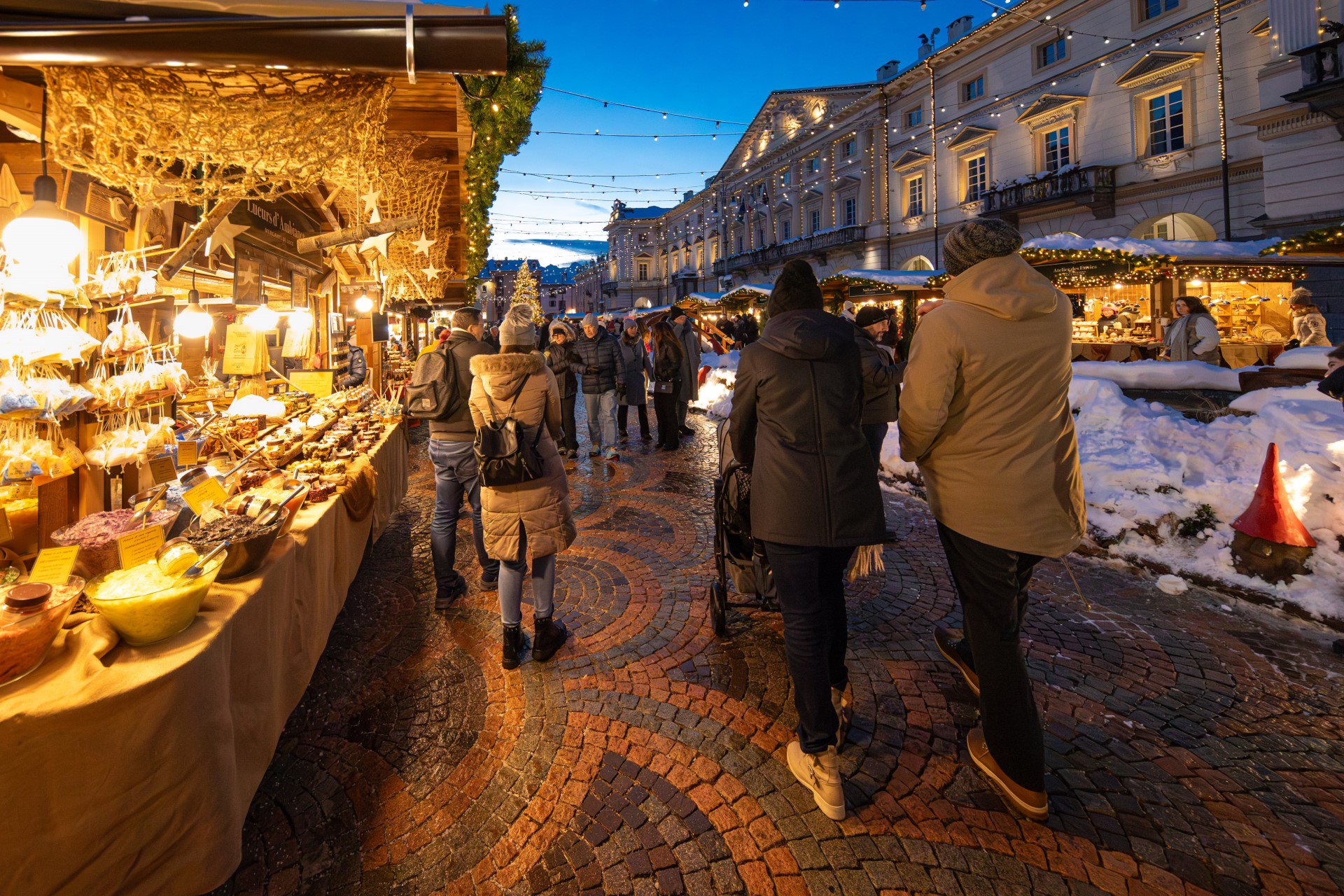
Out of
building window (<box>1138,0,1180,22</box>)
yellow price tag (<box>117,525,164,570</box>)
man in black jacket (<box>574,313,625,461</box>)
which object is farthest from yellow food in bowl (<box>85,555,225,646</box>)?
building window (<box>1138,0,1180,22</box>)

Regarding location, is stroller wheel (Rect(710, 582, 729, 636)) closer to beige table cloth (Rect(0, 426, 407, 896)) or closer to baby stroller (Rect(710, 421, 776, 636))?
baby stroller (Rect(710, 421, 776, 636))

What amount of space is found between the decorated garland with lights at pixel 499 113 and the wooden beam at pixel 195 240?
261 cm

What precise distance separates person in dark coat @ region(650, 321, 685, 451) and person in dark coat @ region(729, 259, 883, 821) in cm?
685

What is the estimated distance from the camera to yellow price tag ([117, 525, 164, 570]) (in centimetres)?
225

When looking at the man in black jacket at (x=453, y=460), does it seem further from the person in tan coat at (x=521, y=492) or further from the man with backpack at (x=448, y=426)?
the person in tan coat at (x=521, y=492)

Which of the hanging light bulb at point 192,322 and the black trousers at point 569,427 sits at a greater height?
the hanging light bulb at point 192,322

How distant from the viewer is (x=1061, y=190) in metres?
21.2

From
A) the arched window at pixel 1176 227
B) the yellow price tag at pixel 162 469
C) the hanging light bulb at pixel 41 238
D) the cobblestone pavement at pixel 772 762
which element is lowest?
the cobblestone pavement at pixel 772 762

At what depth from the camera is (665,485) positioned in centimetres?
751

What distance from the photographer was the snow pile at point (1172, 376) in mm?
7094

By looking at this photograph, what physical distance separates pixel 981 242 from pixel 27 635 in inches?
131

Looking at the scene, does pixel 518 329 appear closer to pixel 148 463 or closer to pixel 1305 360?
pixel 148 463

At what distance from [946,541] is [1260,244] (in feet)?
46.6

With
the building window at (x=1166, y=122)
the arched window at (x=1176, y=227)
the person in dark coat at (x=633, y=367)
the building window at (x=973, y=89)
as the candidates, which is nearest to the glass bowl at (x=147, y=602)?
the person in dark coat at (x=633, y=367)
